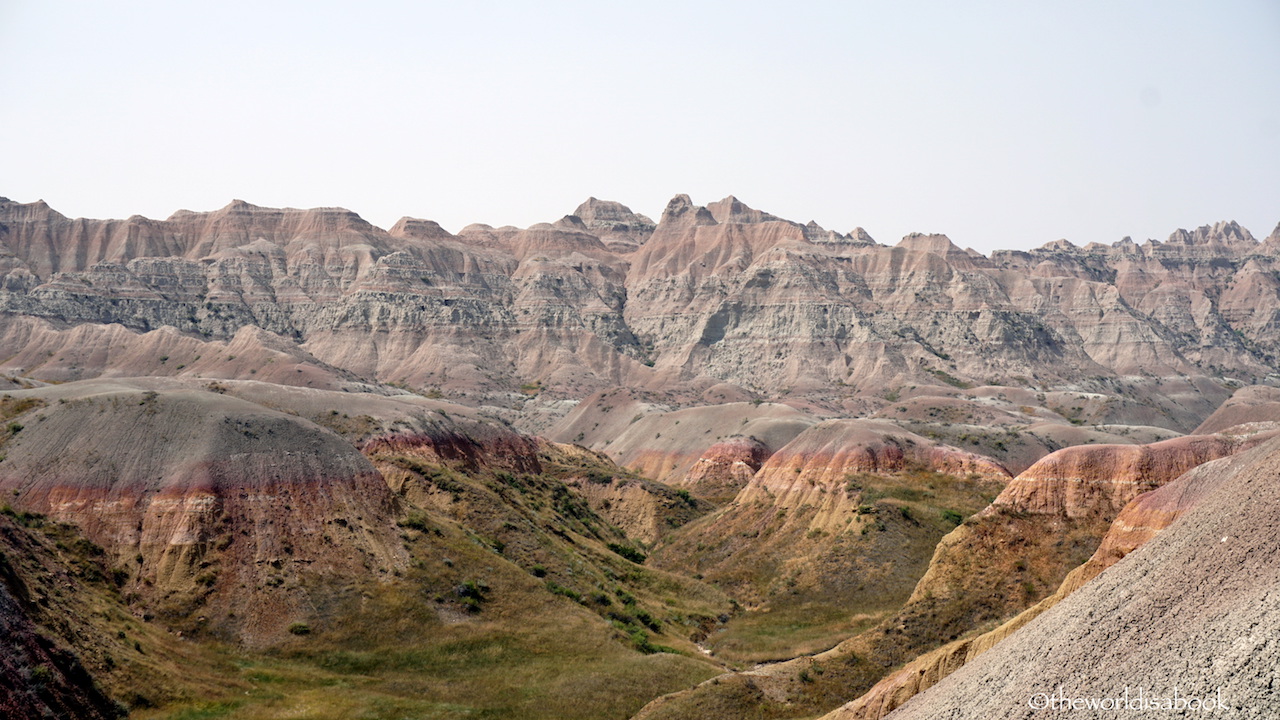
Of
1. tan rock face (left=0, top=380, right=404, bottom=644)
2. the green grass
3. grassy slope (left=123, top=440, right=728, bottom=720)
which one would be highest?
tan rock face (left=0, top=380, right=404, bottom=644)

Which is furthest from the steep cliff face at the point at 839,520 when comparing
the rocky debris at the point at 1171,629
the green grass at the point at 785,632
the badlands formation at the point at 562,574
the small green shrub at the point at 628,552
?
the rocky debris at the point at 1171,629

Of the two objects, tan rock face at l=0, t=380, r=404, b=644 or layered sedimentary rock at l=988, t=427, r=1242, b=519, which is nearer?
tan rock face at l=0, t=380, r=404, b=644

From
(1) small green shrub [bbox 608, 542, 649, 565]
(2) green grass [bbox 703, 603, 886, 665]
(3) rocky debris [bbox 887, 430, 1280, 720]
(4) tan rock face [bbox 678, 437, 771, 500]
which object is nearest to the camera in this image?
(3) rocky debris [bbox 887, 430, 1280, 720]

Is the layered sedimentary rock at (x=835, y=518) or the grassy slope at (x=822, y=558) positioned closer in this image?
the grassy slope at (x=822, y=558)

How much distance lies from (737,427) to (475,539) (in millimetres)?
71532

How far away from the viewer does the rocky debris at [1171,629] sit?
18.2 metres

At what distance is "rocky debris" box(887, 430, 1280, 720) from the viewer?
18.2m

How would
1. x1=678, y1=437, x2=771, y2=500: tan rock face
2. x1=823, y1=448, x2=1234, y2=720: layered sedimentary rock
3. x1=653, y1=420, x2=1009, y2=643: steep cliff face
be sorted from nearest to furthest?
x1=823, y1=448, x2=1234, y2=720: layered sedimentary rock, x1=653, y1=420, x2=1009, y2=643: steep cliff face, x1=678, y1=437, x2=771, y2=500: tan rock face

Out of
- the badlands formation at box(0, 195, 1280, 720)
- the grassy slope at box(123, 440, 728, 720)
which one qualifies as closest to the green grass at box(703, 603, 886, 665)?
the badlands formation at box(0, 195, 1280, 720)

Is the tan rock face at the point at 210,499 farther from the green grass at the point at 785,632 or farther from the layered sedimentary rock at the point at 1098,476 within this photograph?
the layered sedimentary rock at the point at 1098,476

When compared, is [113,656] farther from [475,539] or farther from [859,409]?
[859,409]

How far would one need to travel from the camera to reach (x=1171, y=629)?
20.5 meters

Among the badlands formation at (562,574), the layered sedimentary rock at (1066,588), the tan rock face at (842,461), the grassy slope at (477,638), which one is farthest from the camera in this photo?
the tan rock face at (842,461)

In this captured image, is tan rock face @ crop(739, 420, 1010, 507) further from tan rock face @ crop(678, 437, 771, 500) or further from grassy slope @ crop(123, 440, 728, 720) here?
grassy slope @ crop(123, 440, 728, 720)
